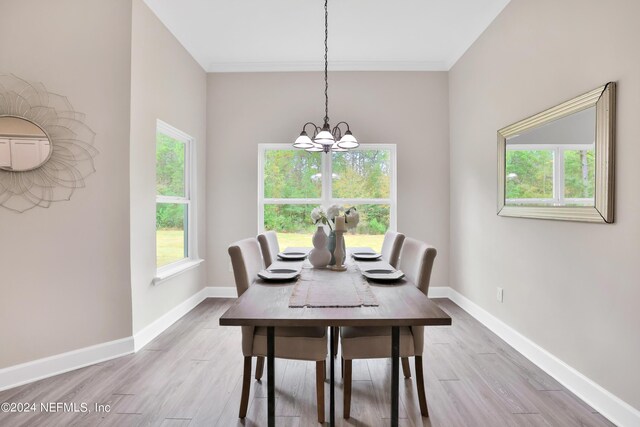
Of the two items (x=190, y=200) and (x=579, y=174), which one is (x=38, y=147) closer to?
A: (x=190, y=200)

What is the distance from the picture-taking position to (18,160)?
2.30 metres

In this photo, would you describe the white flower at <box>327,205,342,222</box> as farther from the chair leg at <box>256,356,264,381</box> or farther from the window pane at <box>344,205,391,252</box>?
the window pane at <box>344,205,391,252</box>

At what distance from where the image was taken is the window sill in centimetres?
320

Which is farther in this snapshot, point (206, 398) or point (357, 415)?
point (206, 398)

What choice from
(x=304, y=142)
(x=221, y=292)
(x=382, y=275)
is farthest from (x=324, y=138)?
(x=221, y=292)

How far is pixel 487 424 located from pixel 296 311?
123 centimetres

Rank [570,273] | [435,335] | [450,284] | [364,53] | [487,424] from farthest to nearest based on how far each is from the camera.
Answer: [450,284]
[364,53]
[435,335]
[570,273]
[487,424]

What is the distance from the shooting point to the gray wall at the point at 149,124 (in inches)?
112

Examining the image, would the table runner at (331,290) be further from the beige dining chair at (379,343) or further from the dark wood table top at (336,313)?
the beige dining chair at (379,343)

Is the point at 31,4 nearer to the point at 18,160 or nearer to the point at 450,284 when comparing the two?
the point at 18,160

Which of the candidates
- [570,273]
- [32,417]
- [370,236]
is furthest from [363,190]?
[32,417]

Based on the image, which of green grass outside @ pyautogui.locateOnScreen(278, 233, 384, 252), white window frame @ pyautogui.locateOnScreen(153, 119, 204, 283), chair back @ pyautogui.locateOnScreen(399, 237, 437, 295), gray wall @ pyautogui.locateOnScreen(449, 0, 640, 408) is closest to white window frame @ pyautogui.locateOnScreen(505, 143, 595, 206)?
gray wall @ pyautogui.locateOnScreen(449, 0, 640, 408)

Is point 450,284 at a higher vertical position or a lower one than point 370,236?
lower

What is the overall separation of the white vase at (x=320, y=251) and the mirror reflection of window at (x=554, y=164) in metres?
1.57
